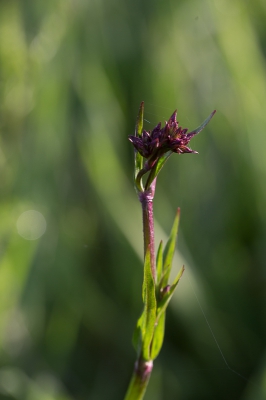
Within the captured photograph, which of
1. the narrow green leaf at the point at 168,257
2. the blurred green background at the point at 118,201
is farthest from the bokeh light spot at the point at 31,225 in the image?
the narrow green leaf at the point at 168,257

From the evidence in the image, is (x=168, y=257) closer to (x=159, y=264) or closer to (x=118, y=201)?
(x=159, y=264)

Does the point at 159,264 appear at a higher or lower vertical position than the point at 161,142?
lower

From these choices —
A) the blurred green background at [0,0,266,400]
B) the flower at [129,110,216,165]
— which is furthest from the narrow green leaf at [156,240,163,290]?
the blurred green background at [0,0,266,400]

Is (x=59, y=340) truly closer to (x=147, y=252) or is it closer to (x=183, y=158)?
(x=183, y=158)

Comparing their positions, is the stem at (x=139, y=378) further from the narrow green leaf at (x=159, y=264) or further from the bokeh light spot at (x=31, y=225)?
the bokeh light spot at (x=31, y=225)

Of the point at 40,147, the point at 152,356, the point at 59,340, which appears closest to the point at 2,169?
the point at 40,147

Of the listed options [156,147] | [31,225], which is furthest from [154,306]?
[31,225]
